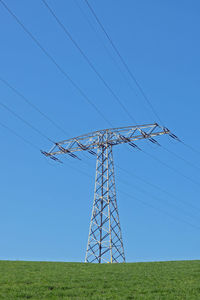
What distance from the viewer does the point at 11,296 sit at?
14.1m

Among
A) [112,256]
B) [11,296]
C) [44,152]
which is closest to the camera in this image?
[11,296]

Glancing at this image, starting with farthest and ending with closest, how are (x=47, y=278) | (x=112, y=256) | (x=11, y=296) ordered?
(x=112, y=256)
(x=47, y=278)
(x=11, y=296)

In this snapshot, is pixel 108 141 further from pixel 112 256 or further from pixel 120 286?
→ pixel 120 286

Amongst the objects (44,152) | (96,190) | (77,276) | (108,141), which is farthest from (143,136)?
(77,276)

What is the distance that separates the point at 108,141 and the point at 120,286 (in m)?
19.9

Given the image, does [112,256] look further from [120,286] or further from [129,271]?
[120,286]

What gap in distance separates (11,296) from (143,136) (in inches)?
884

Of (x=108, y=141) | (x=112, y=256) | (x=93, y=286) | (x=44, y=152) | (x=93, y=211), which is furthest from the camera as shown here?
(x=44, y=152)

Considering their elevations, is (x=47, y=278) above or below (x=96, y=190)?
below

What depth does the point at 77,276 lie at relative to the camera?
19578 millimetres

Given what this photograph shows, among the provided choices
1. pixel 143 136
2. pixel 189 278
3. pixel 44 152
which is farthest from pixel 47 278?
pixel 44 152

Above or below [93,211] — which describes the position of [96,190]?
above

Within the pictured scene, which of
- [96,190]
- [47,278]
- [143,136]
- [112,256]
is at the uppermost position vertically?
[143,136]

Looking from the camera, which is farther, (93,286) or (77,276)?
(77,276)
